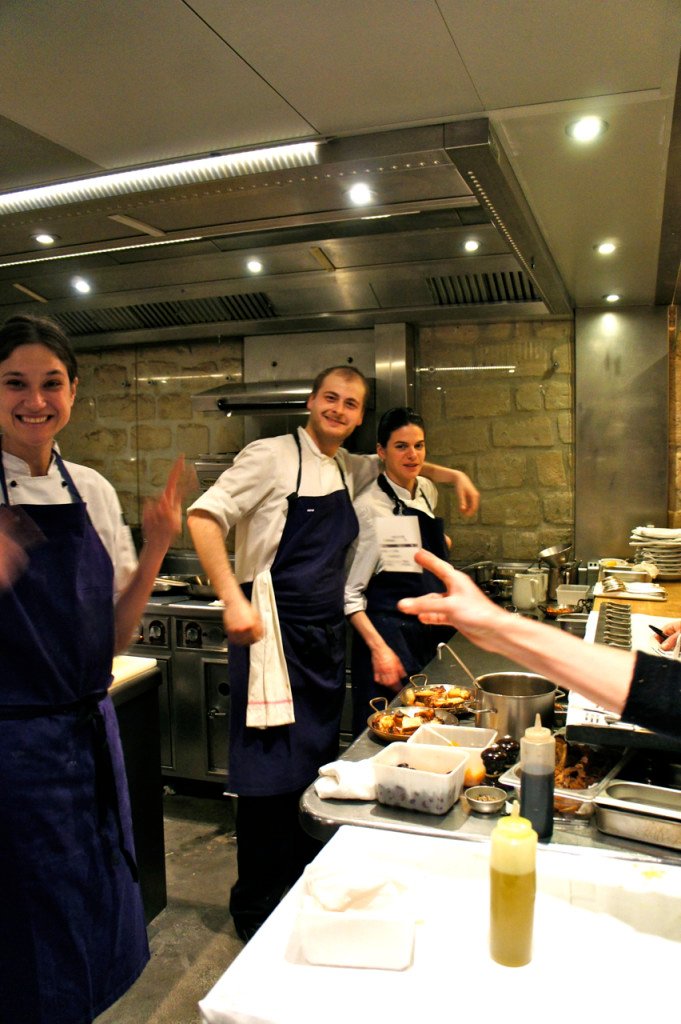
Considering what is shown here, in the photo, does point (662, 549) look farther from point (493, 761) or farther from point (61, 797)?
point (61, 797)

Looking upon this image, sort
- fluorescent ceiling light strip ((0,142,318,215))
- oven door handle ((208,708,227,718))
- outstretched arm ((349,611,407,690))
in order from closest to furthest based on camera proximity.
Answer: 1. fluorescent ceiling light strip ((0,142,318,215))
2. outstretched arm ((349,611,407,690))
3. oven door handle ((208,708,227,718))

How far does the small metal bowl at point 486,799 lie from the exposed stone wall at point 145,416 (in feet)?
12.2

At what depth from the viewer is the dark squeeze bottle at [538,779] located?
4.84 ft

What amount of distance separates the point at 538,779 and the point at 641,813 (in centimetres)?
21

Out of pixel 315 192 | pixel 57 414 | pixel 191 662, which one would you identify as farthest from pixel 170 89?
pixel 191 662

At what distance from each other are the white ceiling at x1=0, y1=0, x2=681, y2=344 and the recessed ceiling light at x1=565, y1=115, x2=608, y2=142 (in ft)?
0.11

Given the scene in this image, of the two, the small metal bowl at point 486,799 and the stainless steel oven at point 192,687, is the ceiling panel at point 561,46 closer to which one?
the small metal bowl at point 486,799

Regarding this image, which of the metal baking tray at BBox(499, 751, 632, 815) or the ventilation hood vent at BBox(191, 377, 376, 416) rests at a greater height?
the ventilation hood vent at BBox(191, 377, 376, 416)

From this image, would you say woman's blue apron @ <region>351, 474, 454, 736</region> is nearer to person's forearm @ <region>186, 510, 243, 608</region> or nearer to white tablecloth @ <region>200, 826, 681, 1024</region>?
person's forearm @ <region>186, 510, 243, 608</region>

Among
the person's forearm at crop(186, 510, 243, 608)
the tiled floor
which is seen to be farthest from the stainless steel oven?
the person's forearm at crop(186, 510, 243, 608)

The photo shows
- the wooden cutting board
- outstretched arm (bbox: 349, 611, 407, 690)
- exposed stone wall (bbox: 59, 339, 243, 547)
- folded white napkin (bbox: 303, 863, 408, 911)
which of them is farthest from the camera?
exposed stone wall (bbox: 59, 339, 243, 547)

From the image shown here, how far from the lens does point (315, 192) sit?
8.34ft

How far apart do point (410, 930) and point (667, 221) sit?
288cm

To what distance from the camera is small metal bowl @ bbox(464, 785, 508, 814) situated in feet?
5.19
